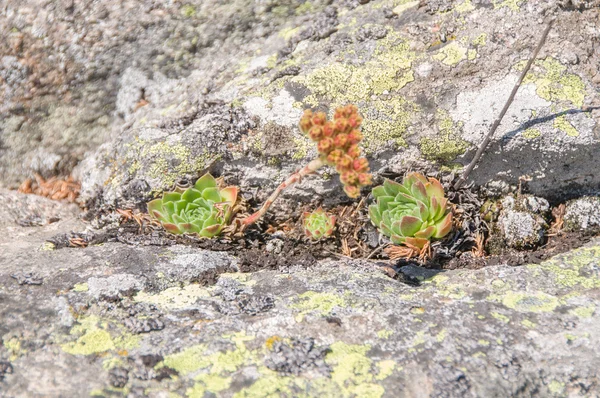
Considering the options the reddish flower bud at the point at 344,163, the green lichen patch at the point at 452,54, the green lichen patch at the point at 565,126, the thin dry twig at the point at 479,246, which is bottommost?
the thin dry twig at the point at 479,246

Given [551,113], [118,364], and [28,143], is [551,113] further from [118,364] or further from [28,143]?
[28,143]

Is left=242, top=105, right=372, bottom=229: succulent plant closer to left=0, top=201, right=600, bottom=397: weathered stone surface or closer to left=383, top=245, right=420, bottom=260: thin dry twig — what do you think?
left=0, top=201, right=600, bottom=397: weathered stone surface

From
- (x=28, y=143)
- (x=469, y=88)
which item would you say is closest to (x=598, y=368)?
(x=469, y=88)

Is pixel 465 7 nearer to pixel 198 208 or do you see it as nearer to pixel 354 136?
pixel 354 136

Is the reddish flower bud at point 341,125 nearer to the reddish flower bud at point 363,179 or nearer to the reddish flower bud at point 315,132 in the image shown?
the reddish flower bud at point 315,132

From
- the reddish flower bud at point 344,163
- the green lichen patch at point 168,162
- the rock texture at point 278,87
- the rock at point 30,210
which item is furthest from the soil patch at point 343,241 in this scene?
the reddish flower bud at point 344,163
